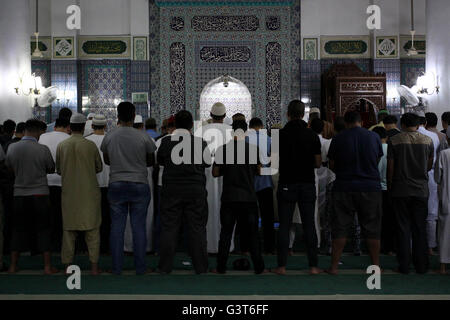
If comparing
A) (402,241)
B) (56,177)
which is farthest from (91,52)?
(402,241)

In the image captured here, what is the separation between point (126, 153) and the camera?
166 inches

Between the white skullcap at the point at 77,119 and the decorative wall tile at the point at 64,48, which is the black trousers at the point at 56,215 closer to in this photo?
the white skullcap at the point at 77,119

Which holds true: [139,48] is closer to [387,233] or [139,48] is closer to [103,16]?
[103,16]

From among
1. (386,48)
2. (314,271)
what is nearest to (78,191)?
(314,271)

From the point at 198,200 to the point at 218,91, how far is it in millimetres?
7280

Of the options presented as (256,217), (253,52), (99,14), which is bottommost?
(256,217)

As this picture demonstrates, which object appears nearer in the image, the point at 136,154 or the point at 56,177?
the point at 136,154

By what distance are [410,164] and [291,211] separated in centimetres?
98

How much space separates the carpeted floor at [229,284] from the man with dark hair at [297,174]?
0.29 meters

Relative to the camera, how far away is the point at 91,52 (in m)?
11.0

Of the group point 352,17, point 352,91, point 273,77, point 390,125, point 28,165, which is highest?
point 352,17

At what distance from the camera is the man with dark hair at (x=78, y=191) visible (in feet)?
13.9

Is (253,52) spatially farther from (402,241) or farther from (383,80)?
(402,241)

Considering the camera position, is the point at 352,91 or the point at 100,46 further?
the point at 100,46
